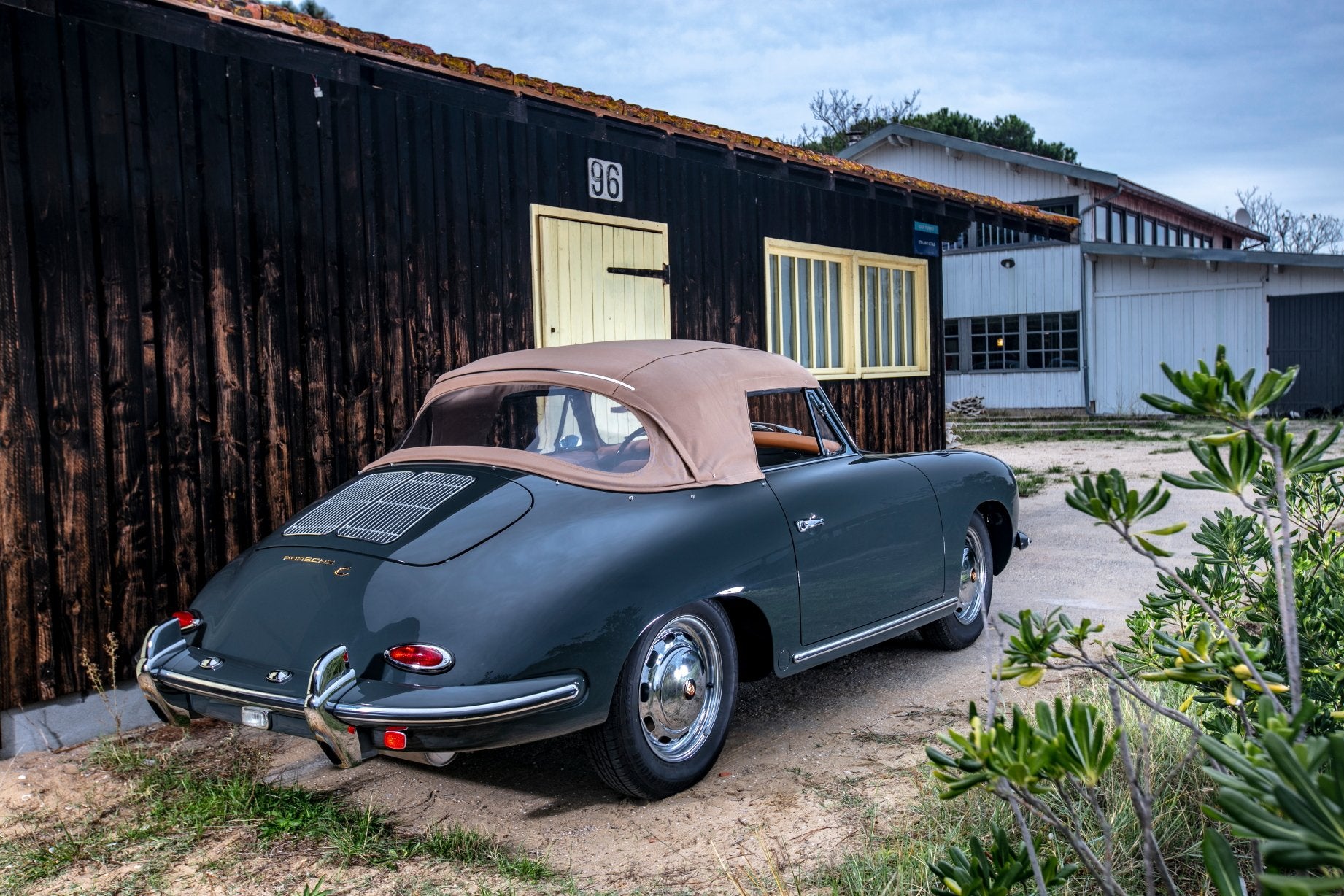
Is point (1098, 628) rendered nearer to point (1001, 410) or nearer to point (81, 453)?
point (81, 453)

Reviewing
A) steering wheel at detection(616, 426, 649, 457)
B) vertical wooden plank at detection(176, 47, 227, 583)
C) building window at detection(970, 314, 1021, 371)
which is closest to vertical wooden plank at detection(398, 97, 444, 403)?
vertical wooden plank at detection(176, 47, 227, 583)

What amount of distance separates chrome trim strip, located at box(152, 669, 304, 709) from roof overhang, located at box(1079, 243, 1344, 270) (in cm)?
2089

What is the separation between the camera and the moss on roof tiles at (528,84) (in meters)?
5.12

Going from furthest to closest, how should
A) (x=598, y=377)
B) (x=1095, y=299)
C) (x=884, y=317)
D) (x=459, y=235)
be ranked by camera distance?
(x=1095, y=299)
(x=884, y=317)
(x=459, y=235)
(x=598, y=377)

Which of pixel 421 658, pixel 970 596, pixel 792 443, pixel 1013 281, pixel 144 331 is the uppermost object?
pixel 1013 281

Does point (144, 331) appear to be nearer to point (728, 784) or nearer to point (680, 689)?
point (680, 689)

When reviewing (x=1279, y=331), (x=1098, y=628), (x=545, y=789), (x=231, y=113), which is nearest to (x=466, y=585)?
(x=545, y=789)

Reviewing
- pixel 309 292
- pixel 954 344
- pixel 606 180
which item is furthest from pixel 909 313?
pixel 954 344

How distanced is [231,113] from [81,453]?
71.2 inches

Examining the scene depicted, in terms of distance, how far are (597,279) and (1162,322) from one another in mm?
17978

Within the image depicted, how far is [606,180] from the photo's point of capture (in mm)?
7469

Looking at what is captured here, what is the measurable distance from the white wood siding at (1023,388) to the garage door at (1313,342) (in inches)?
146

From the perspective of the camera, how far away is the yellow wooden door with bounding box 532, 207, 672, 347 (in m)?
7.06

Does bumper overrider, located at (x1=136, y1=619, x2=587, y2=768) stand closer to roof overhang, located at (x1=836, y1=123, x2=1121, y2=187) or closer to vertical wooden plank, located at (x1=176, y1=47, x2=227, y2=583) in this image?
vertical wooden plank, located at (x1=176, y1=47, x2=227, y2=583)
